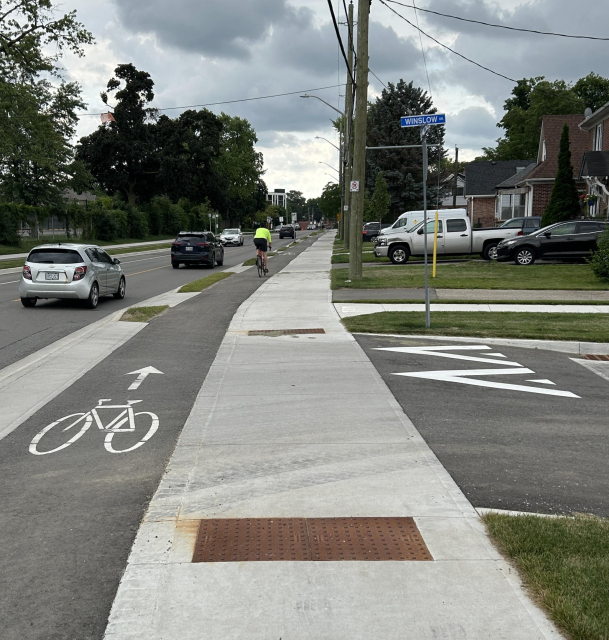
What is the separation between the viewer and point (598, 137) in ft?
120

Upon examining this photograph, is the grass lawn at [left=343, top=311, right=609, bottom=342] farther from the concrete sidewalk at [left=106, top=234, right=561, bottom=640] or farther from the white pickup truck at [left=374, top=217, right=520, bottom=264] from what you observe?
the white pickup truck at [left=374, top=217, right=520, bottom=264]

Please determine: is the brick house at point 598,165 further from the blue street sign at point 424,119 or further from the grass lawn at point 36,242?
the grass lawn at point 36,242

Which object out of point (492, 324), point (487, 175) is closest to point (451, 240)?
point (492, 324)

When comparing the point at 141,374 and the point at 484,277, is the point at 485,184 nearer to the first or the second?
the point at 484,277

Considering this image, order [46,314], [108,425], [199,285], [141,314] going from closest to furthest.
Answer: [108,425] < [141,314] < [46,314] < [199,285]

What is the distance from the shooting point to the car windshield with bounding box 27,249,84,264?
1639 cm

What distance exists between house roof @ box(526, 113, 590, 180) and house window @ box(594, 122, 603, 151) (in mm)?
5763

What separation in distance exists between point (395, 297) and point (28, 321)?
8145 millimetres

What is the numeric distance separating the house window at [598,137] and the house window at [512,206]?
16031mm

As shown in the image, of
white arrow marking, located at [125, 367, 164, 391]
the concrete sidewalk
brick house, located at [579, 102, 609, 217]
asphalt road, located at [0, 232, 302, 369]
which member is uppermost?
brick house, located at [579, 102, 609, 217]

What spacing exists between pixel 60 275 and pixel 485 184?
2204 inches

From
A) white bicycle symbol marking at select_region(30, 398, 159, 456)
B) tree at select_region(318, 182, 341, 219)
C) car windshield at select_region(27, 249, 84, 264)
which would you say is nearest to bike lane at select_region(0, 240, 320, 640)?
white bicycle symbol marking at select_region(30, 398, 159, 456)

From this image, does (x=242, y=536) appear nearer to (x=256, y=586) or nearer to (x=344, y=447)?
(x=256, y=586)

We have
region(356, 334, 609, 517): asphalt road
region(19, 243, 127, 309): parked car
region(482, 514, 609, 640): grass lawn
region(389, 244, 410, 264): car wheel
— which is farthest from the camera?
region(389, 244, 410, 264): car wheel
